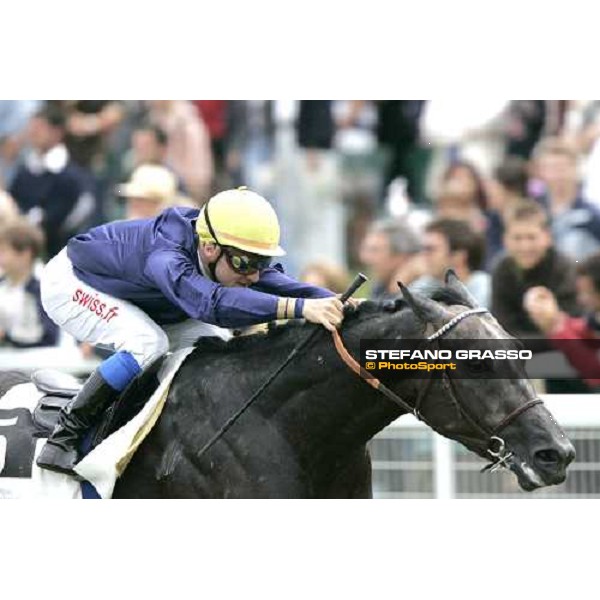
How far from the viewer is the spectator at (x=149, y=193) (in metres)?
5.69

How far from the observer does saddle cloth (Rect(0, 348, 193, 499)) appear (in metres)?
4.99

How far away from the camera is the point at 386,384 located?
4.81m

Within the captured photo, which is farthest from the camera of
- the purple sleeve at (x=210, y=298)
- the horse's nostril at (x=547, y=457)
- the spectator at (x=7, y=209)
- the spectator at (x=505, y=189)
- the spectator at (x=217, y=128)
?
the spectator at (x=7, y=209)

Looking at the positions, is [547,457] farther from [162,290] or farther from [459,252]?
[162,290]

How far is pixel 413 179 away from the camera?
5.23m

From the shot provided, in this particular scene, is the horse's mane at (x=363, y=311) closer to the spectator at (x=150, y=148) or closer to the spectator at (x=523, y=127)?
the spectator at (x=523, y=127)

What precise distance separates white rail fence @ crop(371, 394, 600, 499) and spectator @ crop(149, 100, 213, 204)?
1.52m

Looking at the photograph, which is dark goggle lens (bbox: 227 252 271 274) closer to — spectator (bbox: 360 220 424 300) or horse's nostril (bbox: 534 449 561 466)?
spectator (bbox: 360 220 424 300)

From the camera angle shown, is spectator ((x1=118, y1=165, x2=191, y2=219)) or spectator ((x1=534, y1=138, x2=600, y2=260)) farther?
spectator ((x1=118, y1=165, x2=191, y2=219))

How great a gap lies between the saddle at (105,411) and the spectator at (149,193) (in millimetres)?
763

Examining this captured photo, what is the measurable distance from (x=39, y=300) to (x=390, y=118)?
170cm

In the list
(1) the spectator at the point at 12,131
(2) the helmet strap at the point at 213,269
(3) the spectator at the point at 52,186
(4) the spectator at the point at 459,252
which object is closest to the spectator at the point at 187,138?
(3) the spectator at the point at 52,186

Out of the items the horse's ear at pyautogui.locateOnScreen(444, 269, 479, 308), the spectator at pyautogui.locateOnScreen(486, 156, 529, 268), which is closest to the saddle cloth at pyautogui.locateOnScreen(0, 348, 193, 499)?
the horse's ear at pyautogui.locateOnScreen(444, 269, 479, 308)

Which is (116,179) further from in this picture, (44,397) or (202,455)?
(202,455)
